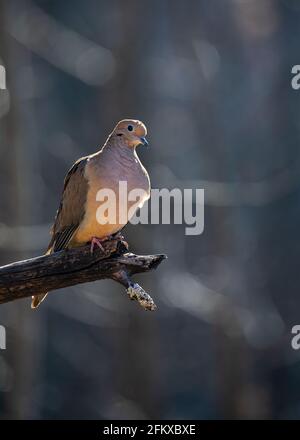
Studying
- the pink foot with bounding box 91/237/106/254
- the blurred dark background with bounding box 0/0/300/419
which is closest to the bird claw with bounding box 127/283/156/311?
the pink foot with bounding box 91/237/106/254

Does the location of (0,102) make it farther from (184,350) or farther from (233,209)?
(184,350)

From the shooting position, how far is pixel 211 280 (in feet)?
37.1

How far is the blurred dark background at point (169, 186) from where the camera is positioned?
9430mm

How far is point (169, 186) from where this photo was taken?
33.7 feet

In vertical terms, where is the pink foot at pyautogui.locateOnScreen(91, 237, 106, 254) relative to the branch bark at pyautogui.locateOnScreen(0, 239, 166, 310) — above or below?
above

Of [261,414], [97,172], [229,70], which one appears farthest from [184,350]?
[97,172]

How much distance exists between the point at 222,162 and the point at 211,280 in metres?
1.85

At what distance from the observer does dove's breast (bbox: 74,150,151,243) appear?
14.9ft

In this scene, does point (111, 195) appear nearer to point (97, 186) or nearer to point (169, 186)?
point (97, 186)

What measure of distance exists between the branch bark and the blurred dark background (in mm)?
4476

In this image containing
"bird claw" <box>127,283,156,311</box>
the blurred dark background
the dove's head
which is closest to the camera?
"bird claw" <box>127,283,156,311</box>

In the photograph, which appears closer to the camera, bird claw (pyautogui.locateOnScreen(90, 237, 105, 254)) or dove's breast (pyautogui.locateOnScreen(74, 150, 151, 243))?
bird claw (pyautogui.locateOnScreen(90, 237, 105, 254))

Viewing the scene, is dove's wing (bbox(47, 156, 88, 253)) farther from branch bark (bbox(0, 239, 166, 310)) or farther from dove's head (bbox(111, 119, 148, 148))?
branch bark (bbox(0, 239, 166, 310))

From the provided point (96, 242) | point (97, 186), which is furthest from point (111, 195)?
point (96, 242)
